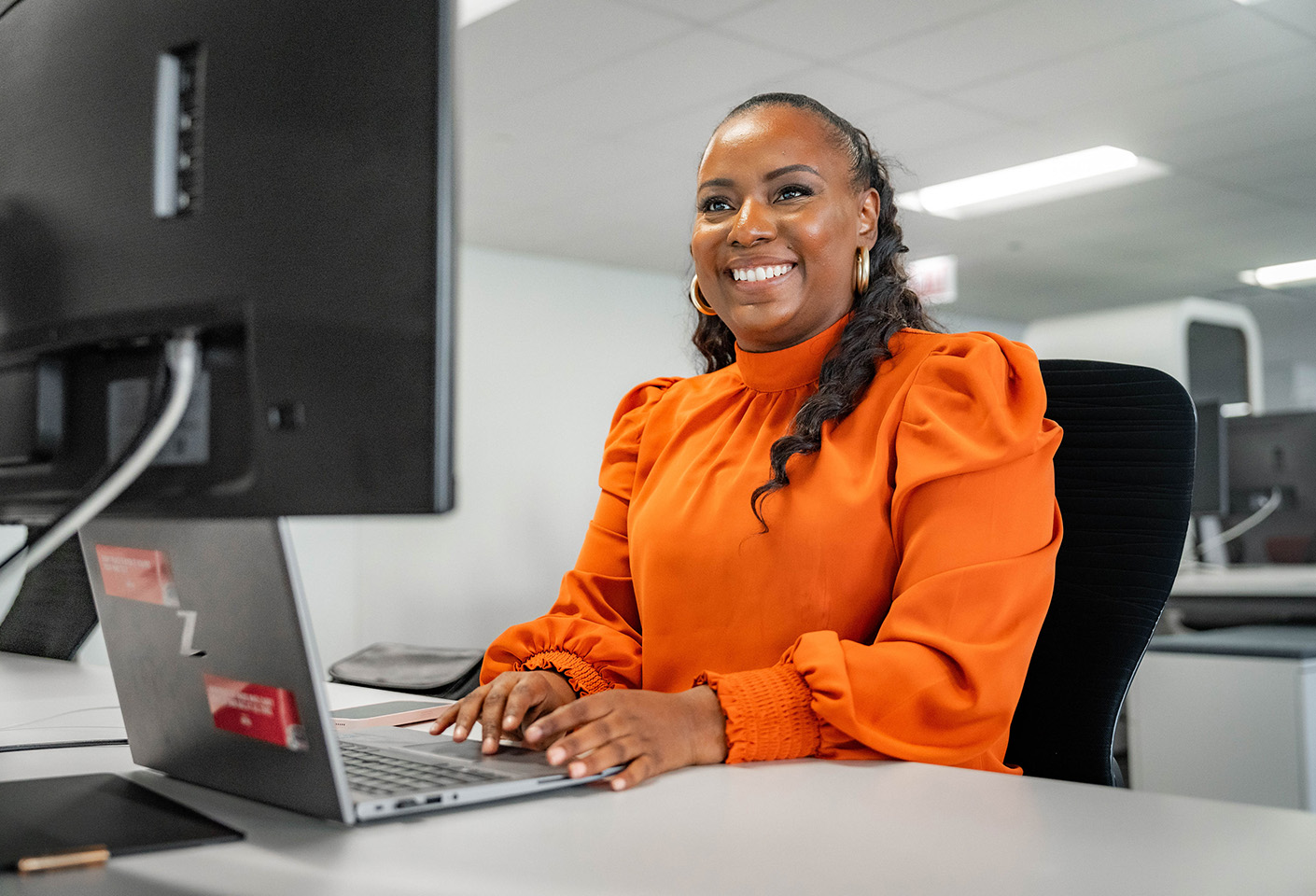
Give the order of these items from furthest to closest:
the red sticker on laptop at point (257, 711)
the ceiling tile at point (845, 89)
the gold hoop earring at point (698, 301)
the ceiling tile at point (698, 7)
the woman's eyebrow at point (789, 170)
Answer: the ceiling tile at point (845, 89)
the ceiling tile at point (698, 7)
the gold hoop earring at point (698, 301)
the woman's eyebrow at point (789, 170)
the red sticker on laptop at point (257, 711)

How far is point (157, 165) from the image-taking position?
0.56 m

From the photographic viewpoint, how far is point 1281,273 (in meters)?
7.60

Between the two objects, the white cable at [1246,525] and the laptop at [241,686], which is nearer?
the laptop at [241,686]

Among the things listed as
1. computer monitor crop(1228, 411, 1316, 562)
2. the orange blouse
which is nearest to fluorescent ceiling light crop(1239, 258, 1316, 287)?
computer monitor crop(1228, 411, 1316, 562)

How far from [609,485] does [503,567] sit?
5019 mm

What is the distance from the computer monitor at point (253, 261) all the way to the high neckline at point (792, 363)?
805 mm

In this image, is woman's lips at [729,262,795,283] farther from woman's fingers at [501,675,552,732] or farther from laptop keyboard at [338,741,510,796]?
laptop keyboard at [338,741,510,796]

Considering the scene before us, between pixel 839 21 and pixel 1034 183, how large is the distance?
7.62 ft

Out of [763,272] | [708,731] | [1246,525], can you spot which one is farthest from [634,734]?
[1246,525]

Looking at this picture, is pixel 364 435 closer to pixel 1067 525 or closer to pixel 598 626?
pixel 598 626

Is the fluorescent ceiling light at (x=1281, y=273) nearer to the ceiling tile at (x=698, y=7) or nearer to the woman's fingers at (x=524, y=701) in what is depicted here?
the ceiling tile at (x=698, y=7)

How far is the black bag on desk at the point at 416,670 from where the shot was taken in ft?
4.42

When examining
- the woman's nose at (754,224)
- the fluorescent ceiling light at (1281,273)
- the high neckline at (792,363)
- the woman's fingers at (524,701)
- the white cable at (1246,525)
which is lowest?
the white cable at (1246,525)

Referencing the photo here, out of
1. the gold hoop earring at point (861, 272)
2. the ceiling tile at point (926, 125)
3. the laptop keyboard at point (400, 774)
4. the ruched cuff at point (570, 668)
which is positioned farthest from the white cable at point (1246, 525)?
the laptop keyboard at point (400, 774)
